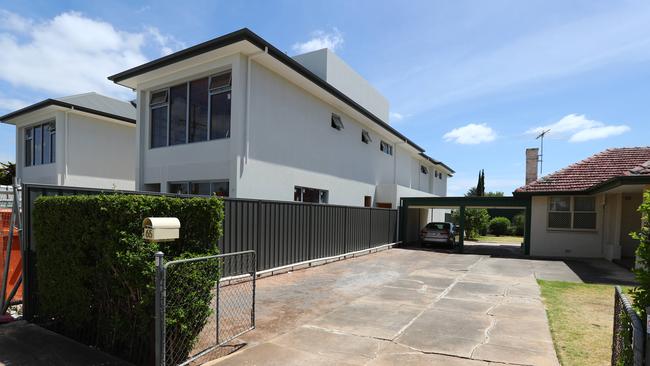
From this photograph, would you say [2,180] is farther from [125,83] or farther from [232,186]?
[232,186]

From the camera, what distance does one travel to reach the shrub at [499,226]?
1400 inches

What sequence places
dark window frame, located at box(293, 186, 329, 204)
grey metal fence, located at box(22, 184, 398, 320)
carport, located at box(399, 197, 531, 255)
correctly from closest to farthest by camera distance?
grey metal fence, located at box(22, 184, 398, 320) < dark window frame, located at box(293, 186, 329, 204) < carport, located at box(399, 197, 531, 255)

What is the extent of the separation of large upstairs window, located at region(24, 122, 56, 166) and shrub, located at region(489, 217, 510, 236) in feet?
115

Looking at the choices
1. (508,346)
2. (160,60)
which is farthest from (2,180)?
(508,346)

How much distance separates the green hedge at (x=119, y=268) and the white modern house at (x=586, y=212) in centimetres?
1599

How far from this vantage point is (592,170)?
55.7 ft

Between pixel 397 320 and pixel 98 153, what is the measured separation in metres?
15.8

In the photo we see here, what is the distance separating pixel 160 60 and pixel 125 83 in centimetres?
289

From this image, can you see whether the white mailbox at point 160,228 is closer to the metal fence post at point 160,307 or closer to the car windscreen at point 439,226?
the metal fence post at point 160,307

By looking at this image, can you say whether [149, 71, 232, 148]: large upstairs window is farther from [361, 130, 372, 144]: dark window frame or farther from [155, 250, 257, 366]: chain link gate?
[361, 130, 372, 144]: dark window frame

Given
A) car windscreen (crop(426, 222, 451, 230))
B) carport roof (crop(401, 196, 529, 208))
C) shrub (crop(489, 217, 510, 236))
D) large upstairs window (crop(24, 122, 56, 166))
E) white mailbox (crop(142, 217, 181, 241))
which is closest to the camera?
white mailbox (crop(142, 217, 181, 241))

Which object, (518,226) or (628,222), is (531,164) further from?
(518,226)

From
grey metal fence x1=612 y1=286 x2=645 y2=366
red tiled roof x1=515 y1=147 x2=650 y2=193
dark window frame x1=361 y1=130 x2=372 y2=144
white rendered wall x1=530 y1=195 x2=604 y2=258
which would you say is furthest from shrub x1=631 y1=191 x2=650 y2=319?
dark window frame x1=361 y1=130 x2=372 y2=144

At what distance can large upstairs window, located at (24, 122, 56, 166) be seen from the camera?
16188 mm
